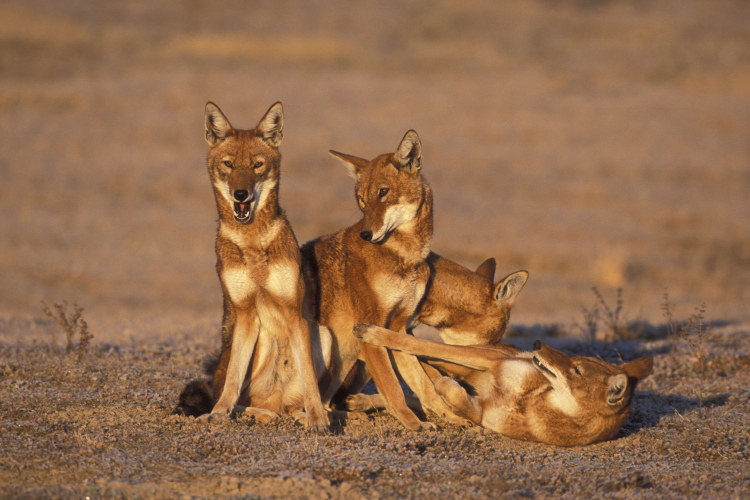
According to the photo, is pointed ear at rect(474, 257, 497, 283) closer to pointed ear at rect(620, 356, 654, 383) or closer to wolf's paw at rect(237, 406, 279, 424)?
pointed ear at rect(620, 356, 654, 383)

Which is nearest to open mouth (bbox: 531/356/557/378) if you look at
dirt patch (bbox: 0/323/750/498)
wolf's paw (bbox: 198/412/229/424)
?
dirt patch (bbox: 0/323/750/498)

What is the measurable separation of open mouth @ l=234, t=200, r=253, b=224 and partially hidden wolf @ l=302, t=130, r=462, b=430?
31.8 inches

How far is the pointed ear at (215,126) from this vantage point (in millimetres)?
5730

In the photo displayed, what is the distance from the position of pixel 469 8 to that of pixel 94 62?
2205 centimetres

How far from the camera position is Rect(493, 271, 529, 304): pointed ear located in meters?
6.64

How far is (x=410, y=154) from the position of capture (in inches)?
248

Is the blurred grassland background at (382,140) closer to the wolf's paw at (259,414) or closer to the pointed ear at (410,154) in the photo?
the wolf's paw at (259,414)

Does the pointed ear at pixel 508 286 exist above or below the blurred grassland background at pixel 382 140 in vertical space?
below

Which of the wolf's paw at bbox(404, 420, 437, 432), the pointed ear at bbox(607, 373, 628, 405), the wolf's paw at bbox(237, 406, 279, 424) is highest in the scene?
the pointed ear at bbox(607, 373, 628, 405)

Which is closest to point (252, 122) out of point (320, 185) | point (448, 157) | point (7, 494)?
point (320, 185)

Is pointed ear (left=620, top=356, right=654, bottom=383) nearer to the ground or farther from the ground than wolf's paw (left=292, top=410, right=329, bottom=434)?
farther from the ground

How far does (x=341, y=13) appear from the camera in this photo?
125 feet

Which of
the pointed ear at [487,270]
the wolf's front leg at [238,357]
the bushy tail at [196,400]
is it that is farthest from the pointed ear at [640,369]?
the bushy tail at [196,400]

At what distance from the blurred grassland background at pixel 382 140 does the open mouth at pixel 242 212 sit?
426cm
